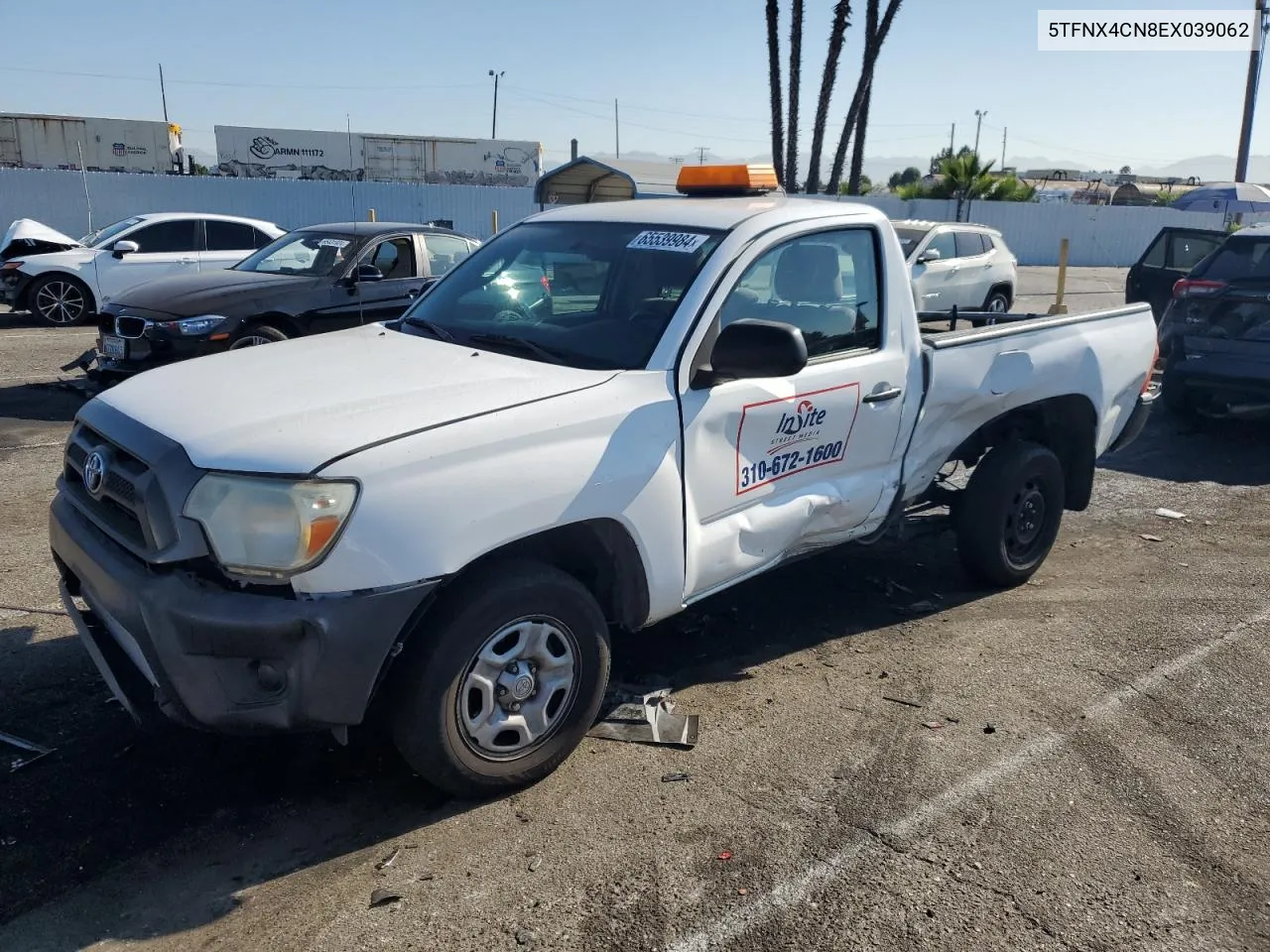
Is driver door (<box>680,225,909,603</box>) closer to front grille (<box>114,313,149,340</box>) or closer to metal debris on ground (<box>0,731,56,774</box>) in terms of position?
metal debris on ground (<box>0,731,56,774</box>)

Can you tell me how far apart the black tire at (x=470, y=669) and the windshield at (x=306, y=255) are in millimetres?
6897

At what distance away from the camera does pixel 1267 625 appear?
200 inches

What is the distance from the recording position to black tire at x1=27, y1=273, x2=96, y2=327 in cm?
1369

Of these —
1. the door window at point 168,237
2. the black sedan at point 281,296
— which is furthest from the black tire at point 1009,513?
the door window at point 168,237

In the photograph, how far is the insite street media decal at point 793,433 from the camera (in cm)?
380

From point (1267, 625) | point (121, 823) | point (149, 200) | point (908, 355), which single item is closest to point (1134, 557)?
point (1267, 625)

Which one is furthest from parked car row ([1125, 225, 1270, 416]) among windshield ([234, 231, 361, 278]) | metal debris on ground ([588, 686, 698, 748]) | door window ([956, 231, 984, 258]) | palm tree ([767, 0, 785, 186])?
palm tree ([767, 0, 785, 186])

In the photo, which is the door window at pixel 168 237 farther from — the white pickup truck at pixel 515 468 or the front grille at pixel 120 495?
the front grille at pixel 120 495

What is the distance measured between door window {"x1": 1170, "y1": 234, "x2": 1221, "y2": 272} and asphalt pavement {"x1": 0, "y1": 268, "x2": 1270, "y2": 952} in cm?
939

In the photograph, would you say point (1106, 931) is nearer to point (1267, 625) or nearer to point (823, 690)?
point (823, 690)

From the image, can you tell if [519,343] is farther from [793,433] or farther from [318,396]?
[793,433]

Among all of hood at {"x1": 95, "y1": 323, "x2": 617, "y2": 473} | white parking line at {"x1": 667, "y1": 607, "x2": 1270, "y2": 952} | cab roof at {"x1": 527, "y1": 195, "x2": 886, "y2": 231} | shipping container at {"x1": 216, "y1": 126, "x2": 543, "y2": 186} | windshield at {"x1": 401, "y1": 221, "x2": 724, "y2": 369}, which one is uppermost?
shipping container at {"x1": 216, "y1": 126, "x2": 543, "y2": 186}

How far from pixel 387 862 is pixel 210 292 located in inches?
272

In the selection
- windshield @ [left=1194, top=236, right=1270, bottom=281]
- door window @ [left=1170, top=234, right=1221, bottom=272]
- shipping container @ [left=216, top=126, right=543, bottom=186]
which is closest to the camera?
windshield @ [left=1194, top=236, right=1270, bottom=281]
